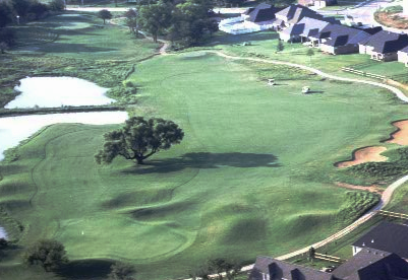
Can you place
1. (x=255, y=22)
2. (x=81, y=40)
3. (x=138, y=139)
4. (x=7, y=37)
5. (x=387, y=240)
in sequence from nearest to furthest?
(x=387, y=240)
(x=138, y=139)
(x=7, y=37)
(x=81, y=40)
(x=255, y=22)

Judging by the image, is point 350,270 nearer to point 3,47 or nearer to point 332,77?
point 332,77

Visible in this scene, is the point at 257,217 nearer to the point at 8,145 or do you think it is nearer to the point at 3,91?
the point at 8,145

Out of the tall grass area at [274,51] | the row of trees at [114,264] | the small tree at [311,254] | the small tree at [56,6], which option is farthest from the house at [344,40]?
the row of trees at [114,264]

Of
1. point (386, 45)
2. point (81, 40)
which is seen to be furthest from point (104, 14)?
point (386, 45)

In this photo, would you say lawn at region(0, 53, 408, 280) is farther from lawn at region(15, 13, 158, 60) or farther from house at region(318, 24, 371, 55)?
lawn at region(15, 13, 158, 60)

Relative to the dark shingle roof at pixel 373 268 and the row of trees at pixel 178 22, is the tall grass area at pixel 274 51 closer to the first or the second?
the row of trees at pixel 178 22

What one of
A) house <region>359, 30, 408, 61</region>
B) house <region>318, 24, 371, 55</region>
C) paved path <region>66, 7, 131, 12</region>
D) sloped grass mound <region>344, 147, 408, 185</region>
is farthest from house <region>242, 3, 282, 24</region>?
sloped grass mound <region>344, 147, 408, 185</region>

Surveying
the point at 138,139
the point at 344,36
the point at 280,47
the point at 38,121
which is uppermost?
Result: the point at 344,36
